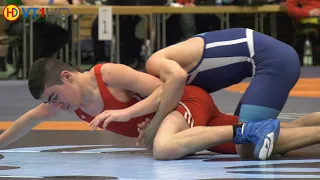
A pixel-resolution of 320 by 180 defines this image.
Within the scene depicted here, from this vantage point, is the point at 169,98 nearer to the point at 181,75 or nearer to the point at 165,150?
the point at 181,75

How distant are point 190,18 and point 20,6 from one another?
2303 mm

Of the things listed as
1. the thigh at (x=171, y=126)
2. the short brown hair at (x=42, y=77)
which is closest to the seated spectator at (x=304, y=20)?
the thigh at (x=171, y=126)

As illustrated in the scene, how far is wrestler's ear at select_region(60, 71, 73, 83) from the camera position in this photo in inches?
150

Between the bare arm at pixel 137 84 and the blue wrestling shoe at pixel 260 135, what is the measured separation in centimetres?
41

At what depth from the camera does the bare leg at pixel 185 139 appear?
382 centimetres

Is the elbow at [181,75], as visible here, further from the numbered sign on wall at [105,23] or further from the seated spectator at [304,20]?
the seated spectator at [304,20]

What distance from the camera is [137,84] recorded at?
3.88m

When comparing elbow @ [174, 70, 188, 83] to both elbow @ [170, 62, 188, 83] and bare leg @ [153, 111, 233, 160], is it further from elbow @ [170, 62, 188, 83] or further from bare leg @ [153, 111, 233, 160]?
bare leg @ [153, 111, 233, 160]

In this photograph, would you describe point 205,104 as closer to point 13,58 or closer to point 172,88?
point 172,88

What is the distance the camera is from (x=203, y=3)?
11.5 m

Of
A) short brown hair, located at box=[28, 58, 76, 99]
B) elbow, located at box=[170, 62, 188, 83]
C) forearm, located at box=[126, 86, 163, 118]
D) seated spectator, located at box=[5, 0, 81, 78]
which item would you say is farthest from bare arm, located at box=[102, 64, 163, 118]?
seated spectator, located at box=[5, 0, 81, 78]

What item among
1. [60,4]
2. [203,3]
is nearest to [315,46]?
[203,3]

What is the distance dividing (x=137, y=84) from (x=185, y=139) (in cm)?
33
